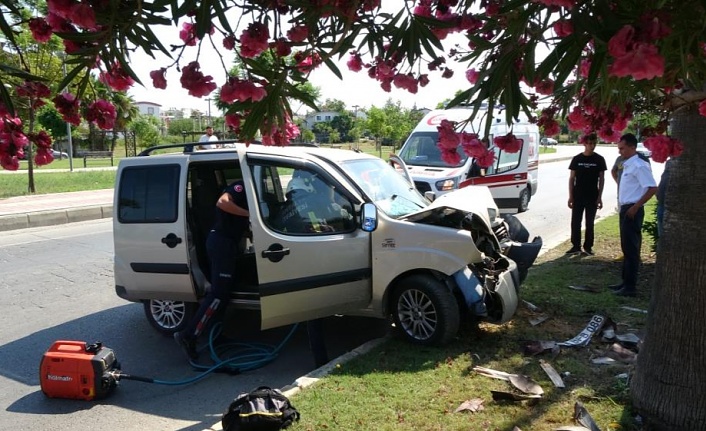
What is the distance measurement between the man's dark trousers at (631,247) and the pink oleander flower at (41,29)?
6.01m

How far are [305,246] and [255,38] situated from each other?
277 cm

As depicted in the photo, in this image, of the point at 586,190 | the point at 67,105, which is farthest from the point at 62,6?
the point at 586,190

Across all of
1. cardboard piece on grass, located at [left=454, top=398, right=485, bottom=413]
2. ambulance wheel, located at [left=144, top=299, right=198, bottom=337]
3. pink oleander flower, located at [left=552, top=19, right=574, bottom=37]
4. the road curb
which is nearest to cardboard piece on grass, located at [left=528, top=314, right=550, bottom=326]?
cardboard piece on grass, located at [left=454, top=398, right=485, bottom=413]

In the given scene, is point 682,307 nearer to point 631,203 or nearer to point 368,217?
point 368,217

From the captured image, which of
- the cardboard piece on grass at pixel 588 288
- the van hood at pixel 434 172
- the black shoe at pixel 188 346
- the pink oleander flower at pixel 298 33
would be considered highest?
the pink oleander flower at pixel 298 33

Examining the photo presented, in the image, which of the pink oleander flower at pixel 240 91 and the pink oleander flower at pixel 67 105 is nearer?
the pink oleander flower at pixel 240 91

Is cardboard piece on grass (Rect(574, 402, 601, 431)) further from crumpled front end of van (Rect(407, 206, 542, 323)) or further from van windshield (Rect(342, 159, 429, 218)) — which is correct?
van windshield (Rect(342, 159, 429, 218))

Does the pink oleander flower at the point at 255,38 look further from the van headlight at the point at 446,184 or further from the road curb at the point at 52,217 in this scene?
the road curb at the point at 52,217

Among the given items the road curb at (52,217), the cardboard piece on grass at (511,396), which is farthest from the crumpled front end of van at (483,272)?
the road curb at (52,217)

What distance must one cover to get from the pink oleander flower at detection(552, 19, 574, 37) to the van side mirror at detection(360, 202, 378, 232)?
9.29 ft

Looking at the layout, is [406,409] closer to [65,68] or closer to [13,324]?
[65,68]

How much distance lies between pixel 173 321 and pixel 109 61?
3.86 m

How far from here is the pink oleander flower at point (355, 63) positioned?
2.71 meters

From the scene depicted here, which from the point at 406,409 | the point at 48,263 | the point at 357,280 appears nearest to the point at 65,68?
the point at 406,409
